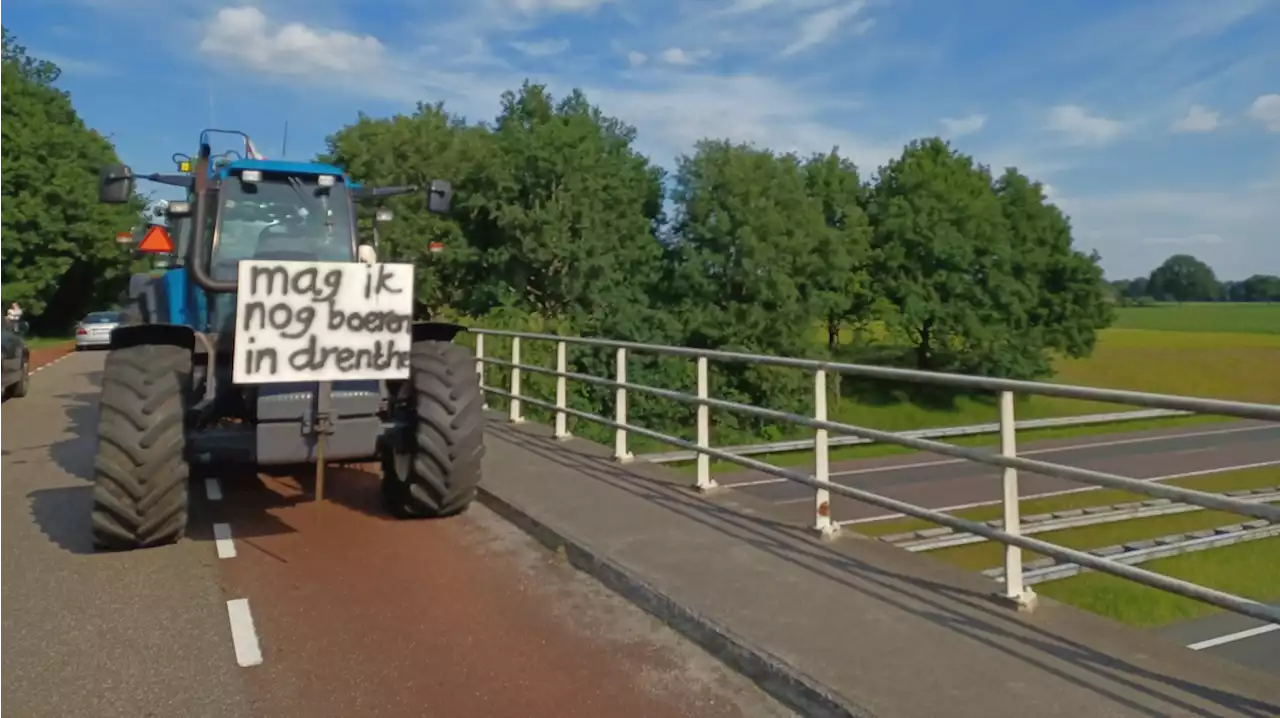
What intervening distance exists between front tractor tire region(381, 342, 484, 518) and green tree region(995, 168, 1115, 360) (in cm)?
5106

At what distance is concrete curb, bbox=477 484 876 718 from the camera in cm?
442

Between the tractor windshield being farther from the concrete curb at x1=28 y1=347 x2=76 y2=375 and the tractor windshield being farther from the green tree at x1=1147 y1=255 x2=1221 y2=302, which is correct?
the green tree at x1=1147 y1=255 x2=1221 y2=302

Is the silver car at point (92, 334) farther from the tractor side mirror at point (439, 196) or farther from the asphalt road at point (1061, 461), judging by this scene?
the tractor side mirror at point (439, 196)

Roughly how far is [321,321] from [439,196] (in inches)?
90.8

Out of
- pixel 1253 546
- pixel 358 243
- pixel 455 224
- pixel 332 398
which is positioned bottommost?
pixel 1253 546

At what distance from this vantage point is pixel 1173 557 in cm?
2445

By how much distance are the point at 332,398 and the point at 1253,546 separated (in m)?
26.0

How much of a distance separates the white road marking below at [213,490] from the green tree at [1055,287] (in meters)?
50.5

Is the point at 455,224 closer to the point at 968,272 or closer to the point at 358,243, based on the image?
the point at 968,272

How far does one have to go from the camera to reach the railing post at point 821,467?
23.2ft

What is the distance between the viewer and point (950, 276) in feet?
182

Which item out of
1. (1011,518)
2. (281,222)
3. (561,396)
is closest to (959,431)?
(561,396)

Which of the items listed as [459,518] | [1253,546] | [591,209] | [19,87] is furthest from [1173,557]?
[19,87]

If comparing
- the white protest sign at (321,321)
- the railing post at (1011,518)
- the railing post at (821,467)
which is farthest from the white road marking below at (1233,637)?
the white protest sign at (321,321)
